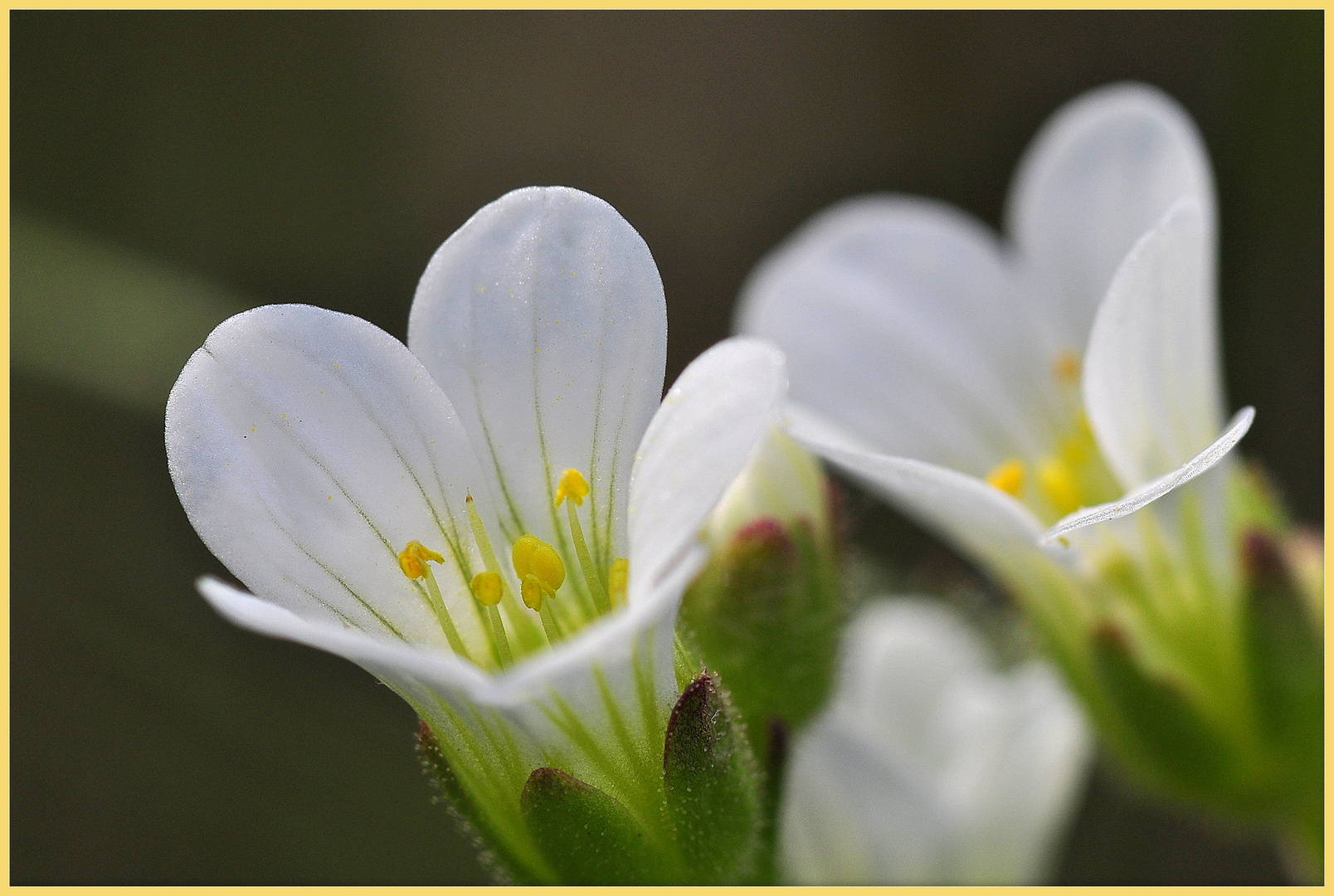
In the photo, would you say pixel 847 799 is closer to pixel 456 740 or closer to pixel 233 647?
pixel 456 740

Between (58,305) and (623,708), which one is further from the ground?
(58,305)

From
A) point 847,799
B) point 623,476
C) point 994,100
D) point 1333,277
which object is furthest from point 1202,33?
point 623,476

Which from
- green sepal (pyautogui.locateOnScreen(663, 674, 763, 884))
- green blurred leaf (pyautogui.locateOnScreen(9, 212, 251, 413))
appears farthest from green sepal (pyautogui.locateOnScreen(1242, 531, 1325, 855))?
green blurred leaf (pyautogui.locateOnScreen(9, 212, 251, 413))

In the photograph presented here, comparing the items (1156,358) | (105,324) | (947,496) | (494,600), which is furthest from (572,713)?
(105,324)

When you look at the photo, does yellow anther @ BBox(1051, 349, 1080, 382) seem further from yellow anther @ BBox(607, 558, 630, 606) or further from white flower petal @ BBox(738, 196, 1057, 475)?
yellow anther @ BBox(607, 558, 630, 606)

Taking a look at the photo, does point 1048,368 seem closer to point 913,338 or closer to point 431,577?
point 913,338

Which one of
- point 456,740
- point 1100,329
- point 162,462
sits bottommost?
Answer: point 162,462

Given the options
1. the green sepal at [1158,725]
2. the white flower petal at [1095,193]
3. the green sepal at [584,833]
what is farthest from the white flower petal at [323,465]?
the white flower petal at [1095,193]
